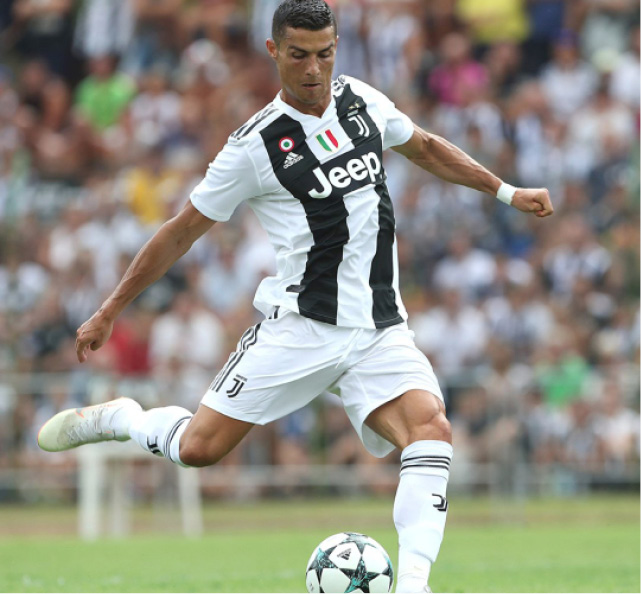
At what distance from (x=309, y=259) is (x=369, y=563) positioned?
164 cm

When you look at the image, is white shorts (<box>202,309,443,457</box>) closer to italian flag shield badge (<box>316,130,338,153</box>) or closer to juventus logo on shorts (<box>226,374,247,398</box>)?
juventus logo on shorts (<box>226,374,247,398</box>)

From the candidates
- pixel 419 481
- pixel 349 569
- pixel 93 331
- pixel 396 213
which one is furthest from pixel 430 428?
pixel 396 213

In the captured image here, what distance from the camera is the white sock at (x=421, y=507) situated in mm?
6715

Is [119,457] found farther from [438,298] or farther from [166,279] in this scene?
[438,298]

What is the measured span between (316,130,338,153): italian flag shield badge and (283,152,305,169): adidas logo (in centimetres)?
14

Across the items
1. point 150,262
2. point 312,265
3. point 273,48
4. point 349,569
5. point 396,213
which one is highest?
point 396,213

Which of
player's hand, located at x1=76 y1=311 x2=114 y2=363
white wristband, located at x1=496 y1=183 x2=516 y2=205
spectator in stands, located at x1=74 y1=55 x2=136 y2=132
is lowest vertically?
player's hand, located at x1=76 y1=311 x2=114 y2=363

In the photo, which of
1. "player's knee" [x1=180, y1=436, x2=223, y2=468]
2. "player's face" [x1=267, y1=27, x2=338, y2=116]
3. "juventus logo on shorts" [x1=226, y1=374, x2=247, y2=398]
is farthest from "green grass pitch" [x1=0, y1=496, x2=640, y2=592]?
"player's face" [x1=267, y1=27, x2=338, y2=116]

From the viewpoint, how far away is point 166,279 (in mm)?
18375

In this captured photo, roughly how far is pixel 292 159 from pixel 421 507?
1.96m

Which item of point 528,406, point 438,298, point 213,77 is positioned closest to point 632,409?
point 528,406

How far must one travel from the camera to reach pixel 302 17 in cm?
698

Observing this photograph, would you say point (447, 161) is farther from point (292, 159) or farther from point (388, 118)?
point (292, 159)

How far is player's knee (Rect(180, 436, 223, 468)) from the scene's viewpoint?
7418 mm
